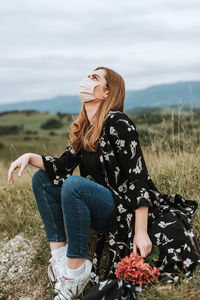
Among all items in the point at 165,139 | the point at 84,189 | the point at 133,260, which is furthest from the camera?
the point at 165,139

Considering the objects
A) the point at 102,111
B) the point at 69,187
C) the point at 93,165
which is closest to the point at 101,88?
the point at 102,111

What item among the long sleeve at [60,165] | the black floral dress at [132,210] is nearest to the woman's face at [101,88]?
the black floral dress at [132,210]

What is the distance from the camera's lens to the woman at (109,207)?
2.28 m

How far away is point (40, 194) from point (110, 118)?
79 cm

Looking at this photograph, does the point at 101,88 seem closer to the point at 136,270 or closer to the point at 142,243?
the point at 142,243

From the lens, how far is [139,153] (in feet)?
7.66

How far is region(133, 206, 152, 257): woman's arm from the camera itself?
88.7 inches

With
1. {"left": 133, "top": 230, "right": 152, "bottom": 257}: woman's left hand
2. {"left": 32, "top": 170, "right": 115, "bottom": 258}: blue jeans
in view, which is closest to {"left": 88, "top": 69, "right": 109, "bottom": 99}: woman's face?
{"left": 32, "top": 170, "right": 115, "bottom": 258}: blue jeans

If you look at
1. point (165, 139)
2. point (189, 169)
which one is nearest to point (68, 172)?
point (189, 169)

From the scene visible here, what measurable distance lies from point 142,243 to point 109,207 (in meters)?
0.32

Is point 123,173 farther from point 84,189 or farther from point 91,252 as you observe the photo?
point 91,252

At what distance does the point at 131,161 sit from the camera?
231 centimetres

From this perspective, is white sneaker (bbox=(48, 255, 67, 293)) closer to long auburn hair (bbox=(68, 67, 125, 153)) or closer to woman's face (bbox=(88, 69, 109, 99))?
long auburn hair (bbox=(68, 67, 125, 153))

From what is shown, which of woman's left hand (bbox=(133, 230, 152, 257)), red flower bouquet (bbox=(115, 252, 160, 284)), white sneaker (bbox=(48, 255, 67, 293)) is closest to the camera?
red flower bouquet (bbox=(115, 252, 160, 284))
